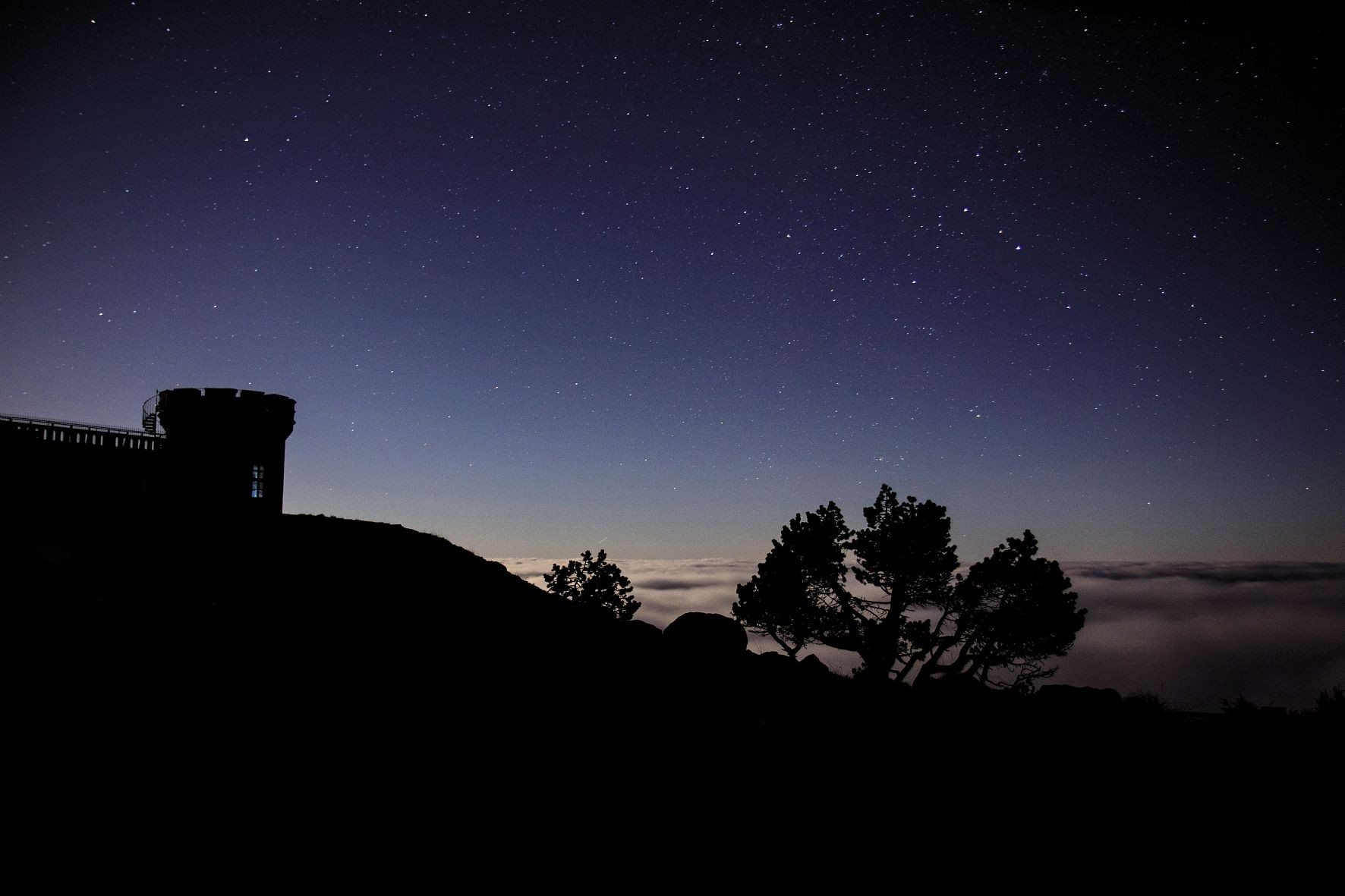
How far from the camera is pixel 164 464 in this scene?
75.9 feet

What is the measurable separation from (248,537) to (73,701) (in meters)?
14.2

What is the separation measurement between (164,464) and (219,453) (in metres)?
1.73

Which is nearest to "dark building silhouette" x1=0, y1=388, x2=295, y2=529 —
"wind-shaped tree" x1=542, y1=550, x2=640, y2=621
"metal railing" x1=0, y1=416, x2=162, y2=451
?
"metal railing" x1=0, y1=416, x2=162, y2=451

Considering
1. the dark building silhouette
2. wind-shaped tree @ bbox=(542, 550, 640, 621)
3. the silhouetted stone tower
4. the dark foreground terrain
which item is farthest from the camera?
wind-shaped tree @ bbox=(542, 550, 640, 621)

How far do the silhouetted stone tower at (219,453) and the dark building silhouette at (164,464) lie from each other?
0.03 m

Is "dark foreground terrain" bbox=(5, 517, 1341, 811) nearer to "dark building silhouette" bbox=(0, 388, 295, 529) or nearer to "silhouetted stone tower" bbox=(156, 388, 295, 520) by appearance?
"dark building silhouette" bbox=(0, 388, 295, 529)

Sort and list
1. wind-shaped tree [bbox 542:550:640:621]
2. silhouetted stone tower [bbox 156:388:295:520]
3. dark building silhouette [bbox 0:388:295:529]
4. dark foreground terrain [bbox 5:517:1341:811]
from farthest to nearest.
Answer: wind-shaped tree [bbox 542:550:640:621]
silhouetted stone tower [bbox 156:388:295:520]
dark building silhouette [bbox 0:388:295:529]
dark foreground terrain [bbox 5:517:1341:811]

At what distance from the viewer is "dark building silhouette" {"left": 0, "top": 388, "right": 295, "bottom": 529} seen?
63.6ft

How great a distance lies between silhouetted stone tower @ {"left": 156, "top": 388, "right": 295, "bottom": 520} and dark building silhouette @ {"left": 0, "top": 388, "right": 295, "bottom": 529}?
28 millimetres

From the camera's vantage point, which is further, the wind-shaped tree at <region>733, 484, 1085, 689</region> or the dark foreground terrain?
the wind-shaped tree at <region>733, 484, 1085, 689</region>

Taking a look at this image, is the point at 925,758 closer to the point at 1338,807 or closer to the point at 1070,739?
the point at 1070,739

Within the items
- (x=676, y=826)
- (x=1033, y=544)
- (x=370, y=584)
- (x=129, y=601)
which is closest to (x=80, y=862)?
(x=676, y=826)

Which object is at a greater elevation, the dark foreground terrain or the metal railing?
the metal railing

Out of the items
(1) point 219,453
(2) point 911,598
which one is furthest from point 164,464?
(2) point 911,598
